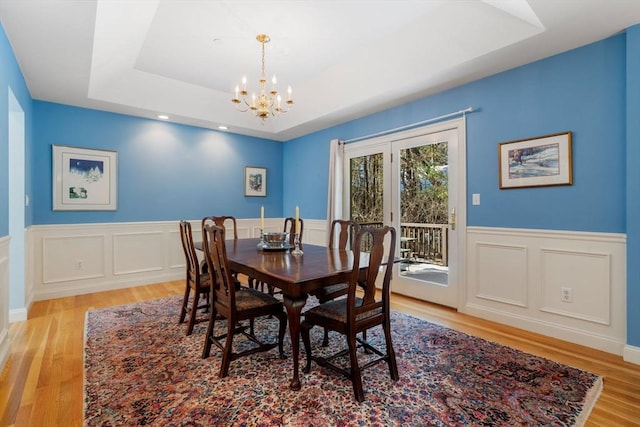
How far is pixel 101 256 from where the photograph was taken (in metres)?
4.34

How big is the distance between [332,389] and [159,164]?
425cm

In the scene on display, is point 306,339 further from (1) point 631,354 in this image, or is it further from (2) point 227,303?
(1) point 631,354

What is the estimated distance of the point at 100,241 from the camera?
4.33 metres

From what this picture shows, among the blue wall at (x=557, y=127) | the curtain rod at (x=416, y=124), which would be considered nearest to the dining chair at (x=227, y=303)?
the blue wall at (x=557, y=127)

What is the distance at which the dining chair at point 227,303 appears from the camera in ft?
6.92

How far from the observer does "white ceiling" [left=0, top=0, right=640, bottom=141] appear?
2.34 meters

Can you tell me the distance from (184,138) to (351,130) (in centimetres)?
268

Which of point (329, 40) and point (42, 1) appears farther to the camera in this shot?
point (329, 40)

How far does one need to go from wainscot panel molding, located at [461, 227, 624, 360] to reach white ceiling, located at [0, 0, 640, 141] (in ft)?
5.41

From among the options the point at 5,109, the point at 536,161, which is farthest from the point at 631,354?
the point at 5,109

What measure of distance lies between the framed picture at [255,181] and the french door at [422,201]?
7.16 ft

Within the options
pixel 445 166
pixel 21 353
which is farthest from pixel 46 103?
pixel 445 166

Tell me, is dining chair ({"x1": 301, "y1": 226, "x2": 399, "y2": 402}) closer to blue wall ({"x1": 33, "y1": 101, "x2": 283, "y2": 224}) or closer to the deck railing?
the deck railing

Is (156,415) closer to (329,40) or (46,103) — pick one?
(329,40)
